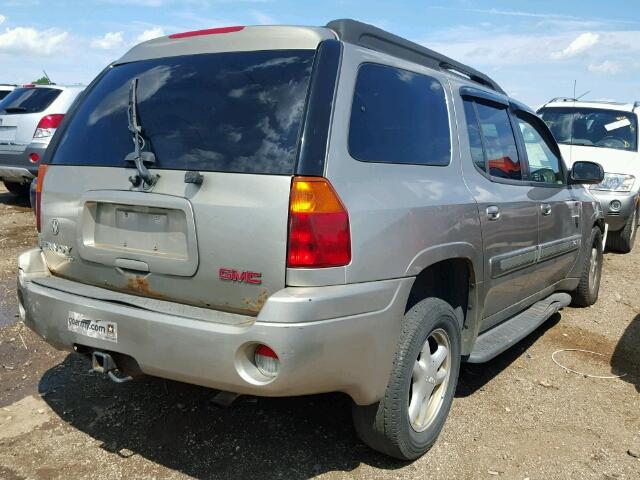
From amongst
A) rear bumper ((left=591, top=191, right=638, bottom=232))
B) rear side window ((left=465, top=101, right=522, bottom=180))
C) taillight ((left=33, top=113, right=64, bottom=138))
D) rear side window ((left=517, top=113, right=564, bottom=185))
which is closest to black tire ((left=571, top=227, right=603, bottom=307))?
rear side window ((left=517, top=113, right=564, bottom=185))

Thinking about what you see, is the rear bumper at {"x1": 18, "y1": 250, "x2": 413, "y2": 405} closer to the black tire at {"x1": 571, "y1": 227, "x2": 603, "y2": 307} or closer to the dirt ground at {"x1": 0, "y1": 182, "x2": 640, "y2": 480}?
the dirt ground at {"x1": 0, "y1": 182, "x2": 640, "y2": 480}

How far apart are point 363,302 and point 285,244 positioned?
15.5 inches

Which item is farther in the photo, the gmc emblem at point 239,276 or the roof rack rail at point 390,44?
the roof rack rail at point 390,44

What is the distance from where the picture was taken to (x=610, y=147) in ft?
28.1

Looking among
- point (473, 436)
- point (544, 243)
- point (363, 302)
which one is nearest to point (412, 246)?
point (363, 302)

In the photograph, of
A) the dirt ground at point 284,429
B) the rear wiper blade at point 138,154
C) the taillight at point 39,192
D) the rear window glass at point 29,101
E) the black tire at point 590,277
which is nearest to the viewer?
the rear wiper blade at point 138,154

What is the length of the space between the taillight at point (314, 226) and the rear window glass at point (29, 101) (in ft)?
24.3

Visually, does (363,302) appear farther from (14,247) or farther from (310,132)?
(14,247)

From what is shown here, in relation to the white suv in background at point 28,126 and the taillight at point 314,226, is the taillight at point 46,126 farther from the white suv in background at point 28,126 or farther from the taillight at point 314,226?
the taillight at point 314,226

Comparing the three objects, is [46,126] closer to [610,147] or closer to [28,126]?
[28,126]

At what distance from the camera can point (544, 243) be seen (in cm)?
420

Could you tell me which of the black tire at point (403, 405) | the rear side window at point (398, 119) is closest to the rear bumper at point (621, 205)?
the rear side window at point (398, 119)

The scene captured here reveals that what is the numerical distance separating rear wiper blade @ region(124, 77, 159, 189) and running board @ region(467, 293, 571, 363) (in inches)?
76.9

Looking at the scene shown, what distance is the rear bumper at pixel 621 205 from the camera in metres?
7.76
